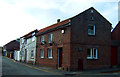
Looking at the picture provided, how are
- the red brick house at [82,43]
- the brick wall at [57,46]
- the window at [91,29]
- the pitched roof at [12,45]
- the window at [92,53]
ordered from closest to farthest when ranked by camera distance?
the red brick house at [82,43]
the brick wall at [57,46]
the window at [92,53]
the window at [91,29]
the pitched roof at [12,45]

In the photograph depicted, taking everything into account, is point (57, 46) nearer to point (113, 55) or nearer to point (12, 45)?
point (113, 55)

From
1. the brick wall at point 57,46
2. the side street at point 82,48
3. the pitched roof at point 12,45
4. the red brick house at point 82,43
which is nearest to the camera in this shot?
the side street at point 82,48

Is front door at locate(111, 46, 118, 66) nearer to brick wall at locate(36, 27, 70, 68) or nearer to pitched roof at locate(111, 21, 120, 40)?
pitched roof at locate(111, 21, 120, 40)

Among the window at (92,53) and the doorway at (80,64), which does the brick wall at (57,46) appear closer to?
the doorway at (80,64)

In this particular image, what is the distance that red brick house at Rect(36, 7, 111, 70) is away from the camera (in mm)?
18609

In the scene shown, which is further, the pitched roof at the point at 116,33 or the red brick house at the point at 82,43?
the pitched roof at the point at 116,33

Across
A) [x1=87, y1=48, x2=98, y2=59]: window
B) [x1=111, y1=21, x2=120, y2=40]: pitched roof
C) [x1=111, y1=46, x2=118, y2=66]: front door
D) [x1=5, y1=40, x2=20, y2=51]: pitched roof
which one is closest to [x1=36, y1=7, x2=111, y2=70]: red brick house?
[x1=87, y1=48, x2=98, y2=59]: window

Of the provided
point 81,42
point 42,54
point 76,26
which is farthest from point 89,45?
point 42,54

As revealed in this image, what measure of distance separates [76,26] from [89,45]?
2881 millimetres

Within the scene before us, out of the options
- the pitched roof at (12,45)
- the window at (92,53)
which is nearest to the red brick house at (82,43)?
the window at (92,53)

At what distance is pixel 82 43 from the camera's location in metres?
19.2

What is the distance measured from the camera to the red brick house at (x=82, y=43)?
1861 cm

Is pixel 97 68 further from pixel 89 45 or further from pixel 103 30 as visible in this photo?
pixel 103 30

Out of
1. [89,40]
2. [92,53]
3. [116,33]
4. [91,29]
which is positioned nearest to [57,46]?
[89,40]
